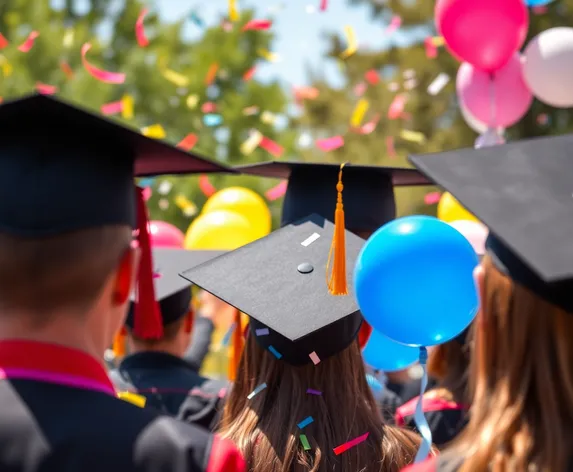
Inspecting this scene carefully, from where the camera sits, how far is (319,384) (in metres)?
2.66

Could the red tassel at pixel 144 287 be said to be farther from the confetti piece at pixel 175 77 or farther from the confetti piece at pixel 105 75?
the confetti piece at pixel 175 77

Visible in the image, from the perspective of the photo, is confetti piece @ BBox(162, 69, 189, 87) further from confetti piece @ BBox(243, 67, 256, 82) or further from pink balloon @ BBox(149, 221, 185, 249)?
pink balloon @ BBox(149, 221, 185, 249)

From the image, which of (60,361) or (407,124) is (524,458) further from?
(407,124)

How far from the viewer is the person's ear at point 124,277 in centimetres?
172

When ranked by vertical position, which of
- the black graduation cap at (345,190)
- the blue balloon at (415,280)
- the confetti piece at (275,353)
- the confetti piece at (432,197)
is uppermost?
the blue balloon at (415,280)

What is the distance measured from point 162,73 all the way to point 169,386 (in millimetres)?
12082

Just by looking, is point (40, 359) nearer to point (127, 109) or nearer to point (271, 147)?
point (127, 109)

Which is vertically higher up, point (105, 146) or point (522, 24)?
point (105, 146)

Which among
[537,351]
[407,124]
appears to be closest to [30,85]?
[407,124]

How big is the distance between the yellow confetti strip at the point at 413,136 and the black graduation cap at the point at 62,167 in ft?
37.6

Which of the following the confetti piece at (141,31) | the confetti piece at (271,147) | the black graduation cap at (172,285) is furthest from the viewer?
the confetti piece at (141,31)

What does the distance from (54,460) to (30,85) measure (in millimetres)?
13226

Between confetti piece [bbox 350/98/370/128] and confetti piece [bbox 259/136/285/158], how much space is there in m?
1.33

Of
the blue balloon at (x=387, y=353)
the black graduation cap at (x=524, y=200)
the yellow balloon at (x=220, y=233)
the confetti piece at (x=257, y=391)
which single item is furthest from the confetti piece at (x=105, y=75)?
the black graduation cap at (x=524, y=200)
